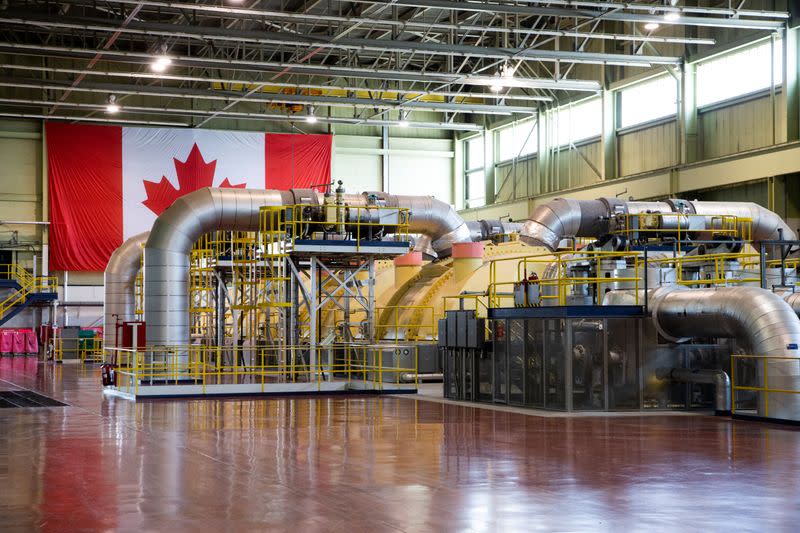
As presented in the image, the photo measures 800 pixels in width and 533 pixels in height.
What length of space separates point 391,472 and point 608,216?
2150cm

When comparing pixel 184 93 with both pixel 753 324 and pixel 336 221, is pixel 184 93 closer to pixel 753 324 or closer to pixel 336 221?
pixel 336 221

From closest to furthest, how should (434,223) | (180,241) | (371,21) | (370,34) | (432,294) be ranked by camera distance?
(180,241) < (371,21) < (432,294) < (434,223) < (370,34)

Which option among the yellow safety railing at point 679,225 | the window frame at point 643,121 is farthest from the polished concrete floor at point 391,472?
the window frame at point 643,121

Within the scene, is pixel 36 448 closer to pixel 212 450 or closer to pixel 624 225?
pixel 212 450

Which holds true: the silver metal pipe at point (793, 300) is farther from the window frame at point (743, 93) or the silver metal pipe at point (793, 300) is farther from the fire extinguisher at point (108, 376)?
the fire extinguisher at point (108, 376)

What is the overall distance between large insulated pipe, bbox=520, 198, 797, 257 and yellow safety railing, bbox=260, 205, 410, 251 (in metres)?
5.09

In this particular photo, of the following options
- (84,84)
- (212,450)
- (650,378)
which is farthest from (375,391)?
(84,84)

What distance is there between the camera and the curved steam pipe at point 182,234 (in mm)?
30109

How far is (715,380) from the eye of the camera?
21703 mm

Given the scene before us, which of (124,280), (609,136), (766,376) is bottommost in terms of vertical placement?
(766,376)

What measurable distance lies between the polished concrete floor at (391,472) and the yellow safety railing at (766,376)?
70cm

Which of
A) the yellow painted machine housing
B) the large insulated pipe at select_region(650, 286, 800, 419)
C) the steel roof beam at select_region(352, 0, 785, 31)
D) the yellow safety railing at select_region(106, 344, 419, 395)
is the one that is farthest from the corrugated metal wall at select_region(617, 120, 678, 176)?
the large insulated pipe at select_region(650, 286, 800, 419)

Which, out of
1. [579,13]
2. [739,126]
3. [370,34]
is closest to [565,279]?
[579,13]

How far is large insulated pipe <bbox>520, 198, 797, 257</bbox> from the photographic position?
33531 mm
